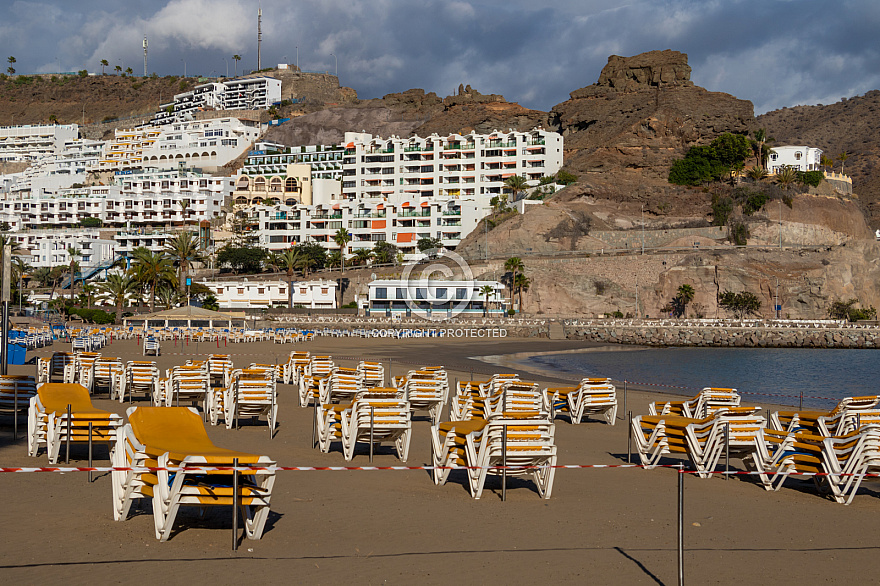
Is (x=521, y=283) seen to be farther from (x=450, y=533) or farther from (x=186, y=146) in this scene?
(x=186, y=146)

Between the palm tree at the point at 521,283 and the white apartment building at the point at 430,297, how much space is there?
2831 mm

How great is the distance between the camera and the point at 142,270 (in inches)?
2975

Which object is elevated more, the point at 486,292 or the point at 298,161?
the point at 298,161

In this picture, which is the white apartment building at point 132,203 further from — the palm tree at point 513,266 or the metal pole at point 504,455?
the metal pole at point 504,455

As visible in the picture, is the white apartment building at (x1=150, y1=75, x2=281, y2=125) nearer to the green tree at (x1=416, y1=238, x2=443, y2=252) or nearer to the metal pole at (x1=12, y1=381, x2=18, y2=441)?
the green tree at (x1=416, y1=238, x2=443, y2=252)

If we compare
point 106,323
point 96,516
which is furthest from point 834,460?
point 106,323

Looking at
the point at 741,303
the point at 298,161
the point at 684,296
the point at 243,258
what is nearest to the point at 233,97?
the point at 298,161

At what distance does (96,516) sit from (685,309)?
85561mm

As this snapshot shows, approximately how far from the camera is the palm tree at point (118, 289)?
78.7 meters

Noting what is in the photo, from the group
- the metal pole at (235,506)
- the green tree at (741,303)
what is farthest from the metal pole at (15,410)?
the green tree at (741,303)

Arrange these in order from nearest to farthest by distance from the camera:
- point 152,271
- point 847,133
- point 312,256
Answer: point 152,271 → point 312,256 → point 847,133

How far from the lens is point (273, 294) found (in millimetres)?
94000

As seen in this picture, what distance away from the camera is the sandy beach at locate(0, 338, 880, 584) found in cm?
671

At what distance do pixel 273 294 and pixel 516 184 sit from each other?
121ft
